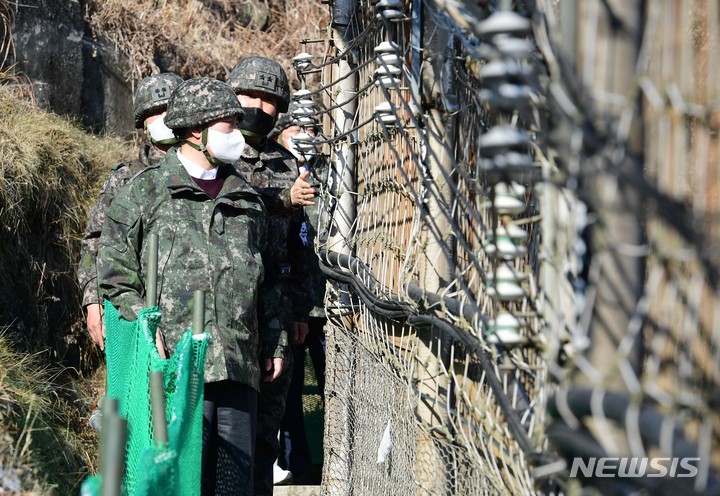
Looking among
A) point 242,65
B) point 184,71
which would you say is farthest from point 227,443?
point 184,71

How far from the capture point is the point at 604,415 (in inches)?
58.1

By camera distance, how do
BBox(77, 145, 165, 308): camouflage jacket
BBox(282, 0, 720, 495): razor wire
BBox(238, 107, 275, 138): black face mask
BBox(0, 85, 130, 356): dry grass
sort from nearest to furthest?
BBox(282, 0, 720, 495): razor wire, BBox(77, 145, 165, 308): camouflage jacket, BBox(238, 107, 275, 138): black face mask, BBox(0, 85, 130, 356): dry grass

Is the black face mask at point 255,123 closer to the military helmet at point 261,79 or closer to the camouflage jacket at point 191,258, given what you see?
the military helmet at point 261,79

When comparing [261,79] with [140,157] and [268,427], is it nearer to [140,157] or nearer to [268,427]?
[140,157]

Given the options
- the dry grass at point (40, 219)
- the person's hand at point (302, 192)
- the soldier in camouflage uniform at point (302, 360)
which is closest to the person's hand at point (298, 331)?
the soldier in camouflage uniform at point (302, 360)

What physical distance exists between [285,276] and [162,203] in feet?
4.22

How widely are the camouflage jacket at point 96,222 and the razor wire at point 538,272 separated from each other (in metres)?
1.59

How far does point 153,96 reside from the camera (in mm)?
5527

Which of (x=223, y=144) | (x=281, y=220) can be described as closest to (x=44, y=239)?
(x=281, y=220)

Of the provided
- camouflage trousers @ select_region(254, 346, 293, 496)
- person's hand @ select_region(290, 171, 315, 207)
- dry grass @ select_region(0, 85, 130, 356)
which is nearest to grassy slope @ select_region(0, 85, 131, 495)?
dry grass @ select_region(0, 85, 130, 356)

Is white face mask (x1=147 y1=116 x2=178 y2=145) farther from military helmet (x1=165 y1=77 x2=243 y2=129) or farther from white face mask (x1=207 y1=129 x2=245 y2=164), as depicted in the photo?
white face mask (x1=207 y1=129 x2=245 y2=164)

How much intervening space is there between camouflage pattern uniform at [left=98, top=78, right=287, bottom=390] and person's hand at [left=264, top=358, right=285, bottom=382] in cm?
19

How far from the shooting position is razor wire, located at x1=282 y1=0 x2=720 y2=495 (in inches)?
56.4

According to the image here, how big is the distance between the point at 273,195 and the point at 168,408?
69.0 inches
